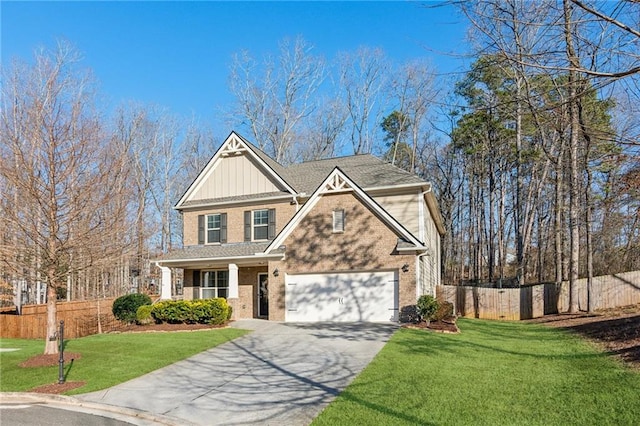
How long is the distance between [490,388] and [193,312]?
1258 centimetres

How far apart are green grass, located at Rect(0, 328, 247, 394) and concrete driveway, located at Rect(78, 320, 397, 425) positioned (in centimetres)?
53

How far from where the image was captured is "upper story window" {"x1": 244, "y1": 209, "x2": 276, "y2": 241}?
1995cm

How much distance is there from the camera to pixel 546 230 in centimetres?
3716

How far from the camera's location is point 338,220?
57.1ft

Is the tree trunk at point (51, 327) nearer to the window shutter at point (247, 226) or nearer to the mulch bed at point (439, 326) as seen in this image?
the window shutter at point (247, 226)

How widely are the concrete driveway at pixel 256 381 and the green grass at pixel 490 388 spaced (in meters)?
0.54

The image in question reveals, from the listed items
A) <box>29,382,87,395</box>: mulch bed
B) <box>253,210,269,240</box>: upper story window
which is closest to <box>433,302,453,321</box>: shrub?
<box>253,210,269,240</box>: upper story window

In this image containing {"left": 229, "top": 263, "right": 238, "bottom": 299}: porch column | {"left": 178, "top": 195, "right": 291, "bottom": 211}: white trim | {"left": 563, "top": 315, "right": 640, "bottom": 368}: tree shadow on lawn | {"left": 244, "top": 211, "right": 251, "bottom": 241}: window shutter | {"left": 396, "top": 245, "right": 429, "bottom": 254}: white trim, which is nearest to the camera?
{"left": 563, "top": 315, "right": 640, "bottom": 368}: tree shadow on lawn

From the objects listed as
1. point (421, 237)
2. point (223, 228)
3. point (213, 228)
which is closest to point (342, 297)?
point (421, 237)

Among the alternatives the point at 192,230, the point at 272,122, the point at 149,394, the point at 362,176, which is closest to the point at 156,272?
the point at 272,122

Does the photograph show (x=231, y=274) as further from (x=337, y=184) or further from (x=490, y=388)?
(x=490, y=388)

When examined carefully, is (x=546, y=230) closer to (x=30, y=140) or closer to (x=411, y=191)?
(x=411, y=191)

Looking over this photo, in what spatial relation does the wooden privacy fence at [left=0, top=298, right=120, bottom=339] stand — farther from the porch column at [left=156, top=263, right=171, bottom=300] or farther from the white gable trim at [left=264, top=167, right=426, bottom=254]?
the white gable trim at [left=264, top=167, right=426, bottom=254]

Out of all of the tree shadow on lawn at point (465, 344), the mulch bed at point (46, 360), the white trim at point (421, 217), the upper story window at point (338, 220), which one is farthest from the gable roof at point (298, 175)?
the mulch bed at point (46, 360)
